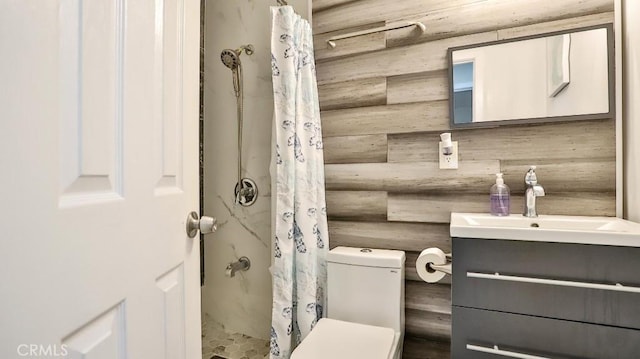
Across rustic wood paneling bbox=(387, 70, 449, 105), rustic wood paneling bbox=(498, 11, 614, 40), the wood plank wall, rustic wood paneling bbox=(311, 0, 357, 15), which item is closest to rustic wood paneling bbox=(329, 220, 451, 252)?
the wood plank wall

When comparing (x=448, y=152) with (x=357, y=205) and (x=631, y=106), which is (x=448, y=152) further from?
(x=631, y=106)

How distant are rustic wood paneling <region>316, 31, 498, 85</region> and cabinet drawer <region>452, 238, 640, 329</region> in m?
0.97

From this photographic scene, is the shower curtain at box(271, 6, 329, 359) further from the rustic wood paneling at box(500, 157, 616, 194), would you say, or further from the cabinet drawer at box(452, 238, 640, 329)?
the rustic wood paneling at box(500, 157, 616, 194)

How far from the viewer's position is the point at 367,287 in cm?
148

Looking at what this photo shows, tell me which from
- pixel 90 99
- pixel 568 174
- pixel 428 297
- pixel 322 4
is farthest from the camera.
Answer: pixel 322 4

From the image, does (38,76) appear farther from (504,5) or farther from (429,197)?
(504,5)

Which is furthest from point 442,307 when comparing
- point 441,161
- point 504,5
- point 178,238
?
point 504,5

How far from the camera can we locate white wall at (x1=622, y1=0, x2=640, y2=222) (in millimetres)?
1229

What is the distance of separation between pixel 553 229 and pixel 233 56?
1.84 metres

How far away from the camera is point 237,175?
208cm

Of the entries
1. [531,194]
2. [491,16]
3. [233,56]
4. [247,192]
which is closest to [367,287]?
[531,194]

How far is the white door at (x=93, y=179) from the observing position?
39 cm

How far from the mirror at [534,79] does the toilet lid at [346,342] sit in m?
1.07

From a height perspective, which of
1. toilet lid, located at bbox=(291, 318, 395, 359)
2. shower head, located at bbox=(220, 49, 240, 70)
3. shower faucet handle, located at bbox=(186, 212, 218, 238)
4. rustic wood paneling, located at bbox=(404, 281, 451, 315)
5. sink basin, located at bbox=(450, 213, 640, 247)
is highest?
shower head, located at bbox=(220, 49, 240, 70)
